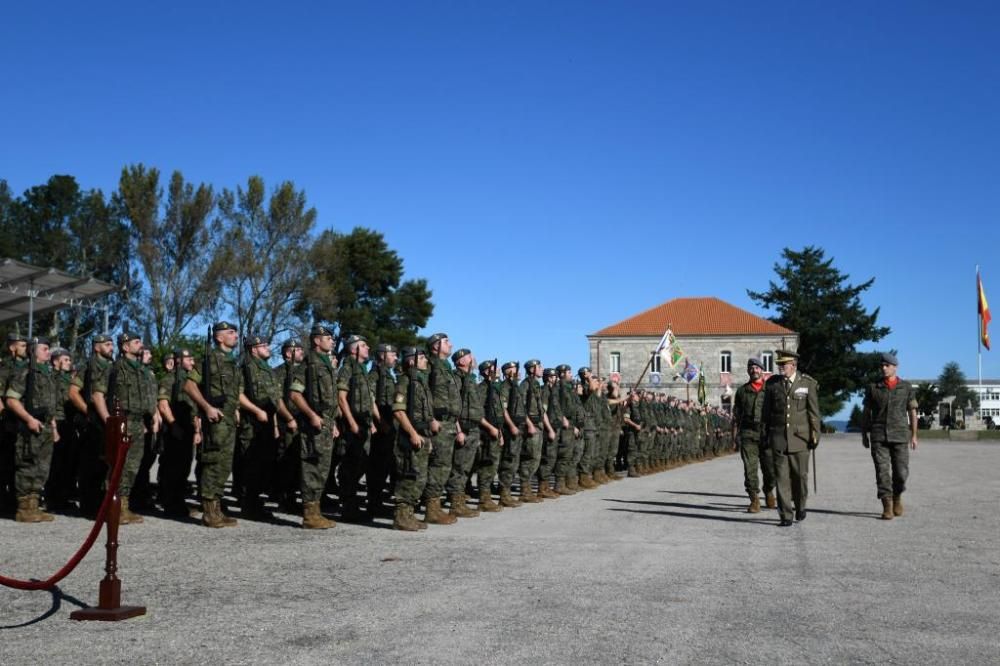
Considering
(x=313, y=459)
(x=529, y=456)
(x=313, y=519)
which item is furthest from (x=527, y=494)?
(x=313, y=459)

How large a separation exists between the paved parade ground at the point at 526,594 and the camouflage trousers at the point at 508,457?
236 cm

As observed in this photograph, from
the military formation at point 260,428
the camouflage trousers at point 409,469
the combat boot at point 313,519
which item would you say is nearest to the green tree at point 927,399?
the military formation at point 260,428

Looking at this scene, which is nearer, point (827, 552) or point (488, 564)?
point (488, 564)

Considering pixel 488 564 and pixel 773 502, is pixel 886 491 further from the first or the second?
pixel 488 564

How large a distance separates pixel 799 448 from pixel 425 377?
4364 mm

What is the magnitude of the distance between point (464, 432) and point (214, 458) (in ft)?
9.91

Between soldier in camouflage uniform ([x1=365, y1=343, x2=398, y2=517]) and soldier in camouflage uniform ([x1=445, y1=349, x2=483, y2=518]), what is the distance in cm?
74

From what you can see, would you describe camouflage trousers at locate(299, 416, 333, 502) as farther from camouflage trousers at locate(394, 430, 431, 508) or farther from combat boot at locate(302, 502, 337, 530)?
camouflage trousers at locate(394, 430, 431, 508)

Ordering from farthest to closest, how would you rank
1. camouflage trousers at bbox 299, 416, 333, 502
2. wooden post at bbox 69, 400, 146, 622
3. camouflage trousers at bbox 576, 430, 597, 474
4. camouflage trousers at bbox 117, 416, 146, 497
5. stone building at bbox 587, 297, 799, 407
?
stone building at bbox 587, 297, 799, 407 → camouflage trousers at bbox 576, 430, 597, 474 → camouflage trousers at bbox 117, 416, 146, 497 → camouflage trousers at bbox 299, 416, 333, 502 → wooden post at bbox 69, 400, 146, 622

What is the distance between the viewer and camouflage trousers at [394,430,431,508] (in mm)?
10672

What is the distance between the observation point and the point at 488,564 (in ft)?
26.4

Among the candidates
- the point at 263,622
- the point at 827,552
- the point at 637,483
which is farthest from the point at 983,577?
the point at 637,483

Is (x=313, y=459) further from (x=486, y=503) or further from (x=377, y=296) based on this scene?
(x=377, y=296)

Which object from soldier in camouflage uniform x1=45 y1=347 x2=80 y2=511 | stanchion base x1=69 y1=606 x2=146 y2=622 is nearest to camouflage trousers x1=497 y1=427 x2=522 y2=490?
soldier in camouflage uniform x1=45 y1=347 x2=80 y2=511
